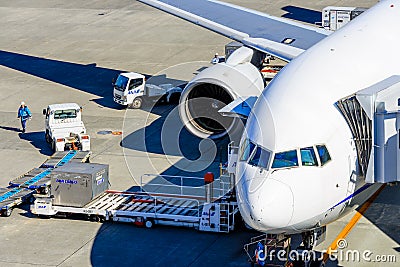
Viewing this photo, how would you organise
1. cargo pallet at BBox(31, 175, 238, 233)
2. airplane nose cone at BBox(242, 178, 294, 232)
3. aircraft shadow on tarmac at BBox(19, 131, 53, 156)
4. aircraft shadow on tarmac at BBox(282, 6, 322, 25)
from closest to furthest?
airplane nose cone at BBox(242, 178, 294, 232) → cargo pallet at BBox(31, 175, 238, 233) → aircraft shadow on tarmac at BBox(19, 131, 53, 156) → aircraft shadow on tarmac at BBox(282, 6, 322, 25)

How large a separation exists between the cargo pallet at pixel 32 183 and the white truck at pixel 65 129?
0.70 meters

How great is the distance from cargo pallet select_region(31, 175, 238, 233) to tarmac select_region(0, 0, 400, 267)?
30cm

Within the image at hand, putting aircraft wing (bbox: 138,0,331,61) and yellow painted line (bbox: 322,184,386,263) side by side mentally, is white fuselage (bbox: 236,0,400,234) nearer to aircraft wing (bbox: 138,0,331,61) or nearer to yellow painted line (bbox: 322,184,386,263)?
yellow painted line (bbox: 322,184,386,263)

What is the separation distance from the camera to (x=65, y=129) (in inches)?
1321

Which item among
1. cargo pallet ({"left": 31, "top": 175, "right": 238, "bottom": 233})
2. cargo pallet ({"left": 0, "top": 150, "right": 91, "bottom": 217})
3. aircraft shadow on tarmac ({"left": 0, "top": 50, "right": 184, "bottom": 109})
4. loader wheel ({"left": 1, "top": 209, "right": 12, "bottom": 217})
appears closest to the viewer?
cargo pallet ({"left": 31, "top": 175, "right": 238, "bottom": 233})

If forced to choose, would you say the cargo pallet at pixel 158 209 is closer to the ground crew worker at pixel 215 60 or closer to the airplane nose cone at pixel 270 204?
the airplane nose cone at pixel 270 204

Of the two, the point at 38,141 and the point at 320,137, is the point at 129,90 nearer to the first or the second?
the point at 38,141

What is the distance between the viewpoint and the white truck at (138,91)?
37.8 m

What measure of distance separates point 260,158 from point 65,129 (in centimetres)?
1547

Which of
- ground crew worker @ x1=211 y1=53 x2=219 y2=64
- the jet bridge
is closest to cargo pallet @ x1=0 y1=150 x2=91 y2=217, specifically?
ground crew worker @ x1=211 y1=53 x2=219 y2=64

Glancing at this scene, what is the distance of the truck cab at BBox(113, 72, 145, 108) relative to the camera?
124ft

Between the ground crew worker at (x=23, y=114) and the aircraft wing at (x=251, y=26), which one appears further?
the ground crew worker at (x=23, y=114)

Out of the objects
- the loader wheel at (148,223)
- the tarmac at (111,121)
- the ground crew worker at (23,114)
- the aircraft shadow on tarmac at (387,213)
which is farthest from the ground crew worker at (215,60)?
the loader wheel at (148,223)

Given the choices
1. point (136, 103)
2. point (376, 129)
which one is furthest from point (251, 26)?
point (376, 129)
